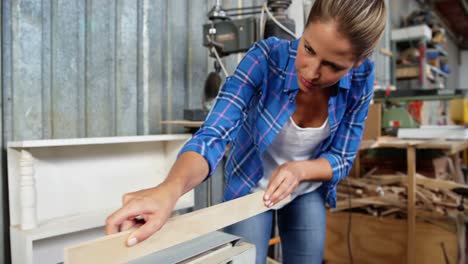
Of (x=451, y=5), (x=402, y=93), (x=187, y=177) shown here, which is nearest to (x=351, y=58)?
(x=187, y=177)

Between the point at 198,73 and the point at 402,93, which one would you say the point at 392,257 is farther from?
the point at 198,73

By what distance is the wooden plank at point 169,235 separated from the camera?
1.50 feet

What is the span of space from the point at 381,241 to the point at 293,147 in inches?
53.8

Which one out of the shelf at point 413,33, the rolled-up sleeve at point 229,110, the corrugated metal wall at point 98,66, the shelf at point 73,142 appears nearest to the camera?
the rolled-up sleeve at point 229,110

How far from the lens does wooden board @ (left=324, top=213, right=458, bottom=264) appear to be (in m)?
1.87

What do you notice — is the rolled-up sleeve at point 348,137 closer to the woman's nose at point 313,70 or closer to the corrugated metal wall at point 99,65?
the woman's nose at point 313,70

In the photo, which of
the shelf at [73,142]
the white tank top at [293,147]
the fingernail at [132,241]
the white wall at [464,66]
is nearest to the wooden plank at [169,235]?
the fingernail at [132,241]

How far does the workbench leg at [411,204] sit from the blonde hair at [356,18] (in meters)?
1.29

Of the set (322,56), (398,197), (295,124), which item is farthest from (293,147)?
(398,197)

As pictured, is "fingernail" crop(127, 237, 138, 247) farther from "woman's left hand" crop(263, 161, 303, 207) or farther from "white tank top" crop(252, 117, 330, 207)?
"white tank top" crop(252, 117, 330, 207)

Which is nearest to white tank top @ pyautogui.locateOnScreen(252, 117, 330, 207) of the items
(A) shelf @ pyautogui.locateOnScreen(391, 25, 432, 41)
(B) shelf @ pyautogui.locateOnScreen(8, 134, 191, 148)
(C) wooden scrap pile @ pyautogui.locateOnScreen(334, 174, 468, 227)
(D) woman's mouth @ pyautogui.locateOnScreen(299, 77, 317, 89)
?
(D) woman's mouth @ pyautogui.locateOnScreen(299, 77, 317, 89)

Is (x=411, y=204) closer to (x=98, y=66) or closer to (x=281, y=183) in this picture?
(x=281, y=183)

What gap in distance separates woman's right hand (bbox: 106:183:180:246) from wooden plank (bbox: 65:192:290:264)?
18 mm

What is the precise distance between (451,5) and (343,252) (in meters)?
5.92
